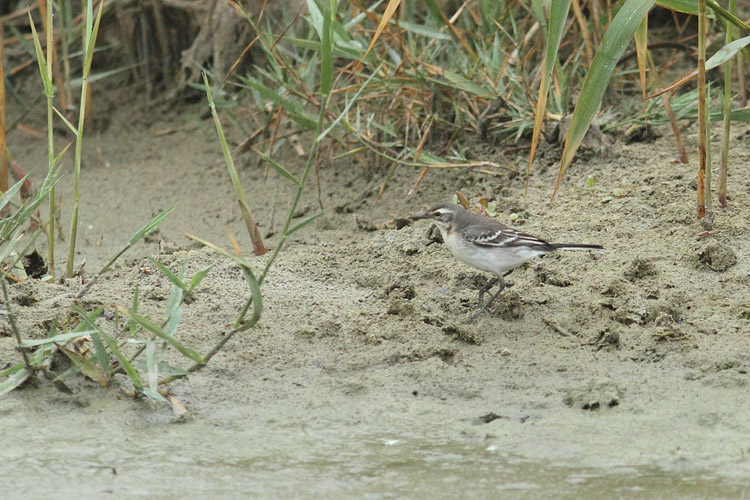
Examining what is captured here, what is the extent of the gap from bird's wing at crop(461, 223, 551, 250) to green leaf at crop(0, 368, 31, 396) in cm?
230

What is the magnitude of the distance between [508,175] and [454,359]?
2190mm

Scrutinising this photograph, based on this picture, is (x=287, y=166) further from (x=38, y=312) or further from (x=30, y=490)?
(x=30, y=490)

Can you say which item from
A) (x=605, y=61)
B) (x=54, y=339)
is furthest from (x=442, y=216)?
(x=54, y=339)

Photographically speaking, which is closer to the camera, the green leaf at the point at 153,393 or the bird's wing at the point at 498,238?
the green leaf at the point at 153,393

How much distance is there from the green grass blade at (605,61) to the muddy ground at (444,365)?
0.90 m

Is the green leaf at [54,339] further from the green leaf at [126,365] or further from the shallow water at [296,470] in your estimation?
the shallow water at [296,470]

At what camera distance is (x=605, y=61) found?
4.43 m

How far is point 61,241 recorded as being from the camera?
6.84 m

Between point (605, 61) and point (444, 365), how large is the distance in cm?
159

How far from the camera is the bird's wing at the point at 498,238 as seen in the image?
5.07 metres

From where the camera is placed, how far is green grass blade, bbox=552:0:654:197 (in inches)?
174

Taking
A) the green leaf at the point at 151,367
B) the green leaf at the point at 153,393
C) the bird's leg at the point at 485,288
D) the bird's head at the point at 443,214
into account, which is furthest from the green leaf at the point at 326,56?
the bird's head at the point at 443,214

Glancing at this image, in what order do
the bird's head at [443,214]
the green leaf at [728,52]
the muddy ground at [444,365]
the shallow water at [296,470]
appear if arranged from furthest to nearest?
the bird's head at [443,214] → the green leaf at [728,52] → the muddy ground at [444,365] → the shallow water at [296,470]

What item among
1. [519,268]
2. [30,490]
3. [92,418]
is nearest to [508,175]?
[519,268]
